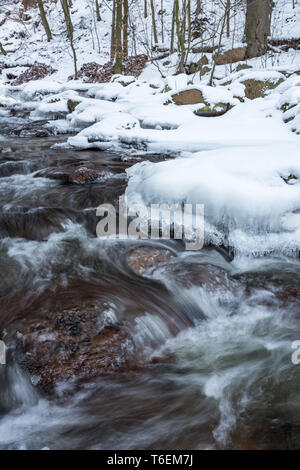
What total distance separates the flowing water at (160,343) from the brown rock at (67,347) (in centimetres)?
5

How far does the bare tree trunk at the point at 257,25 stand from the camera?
9352mm

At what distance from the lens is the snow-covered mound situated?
2.72 metres

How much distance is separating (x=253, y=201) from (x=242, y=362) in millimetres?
1475

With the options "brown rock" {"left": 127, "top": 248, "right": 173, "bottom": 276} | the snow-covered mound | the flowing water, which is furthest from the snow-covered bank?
"brown rock" {"left": 127, "top": 248, "right": 173, "bottom": 276}

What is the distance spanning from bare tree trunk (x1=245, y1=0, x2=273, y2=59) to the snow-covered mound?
8815 mm

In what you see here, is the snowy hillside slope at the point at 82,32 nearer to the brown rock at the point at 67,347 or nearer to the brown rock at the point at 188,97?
the brown rock at the point at 188,97

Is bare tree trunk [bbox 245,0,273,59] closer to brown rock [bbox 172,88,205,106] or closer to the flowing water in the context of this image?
brown rock [bbox 172,88,205,106]

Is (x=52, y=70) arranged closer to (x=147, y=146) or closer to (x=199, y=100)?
(x=199, y=100)

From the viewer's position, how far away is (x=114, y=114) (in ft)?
21.4

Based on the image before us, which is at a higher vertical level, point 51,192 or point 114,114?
point 114,114

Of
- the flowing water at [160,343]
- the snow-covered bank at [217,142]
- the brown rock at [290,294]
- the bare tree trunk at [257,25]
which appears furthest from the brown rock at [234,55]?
the brown rock at [290,294]

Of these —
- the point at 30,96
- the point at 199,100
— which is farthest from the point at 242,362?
the point at 30,96

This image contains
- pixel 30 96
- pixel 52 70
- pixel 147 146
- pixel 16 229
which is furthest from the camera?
pixel 52 70
